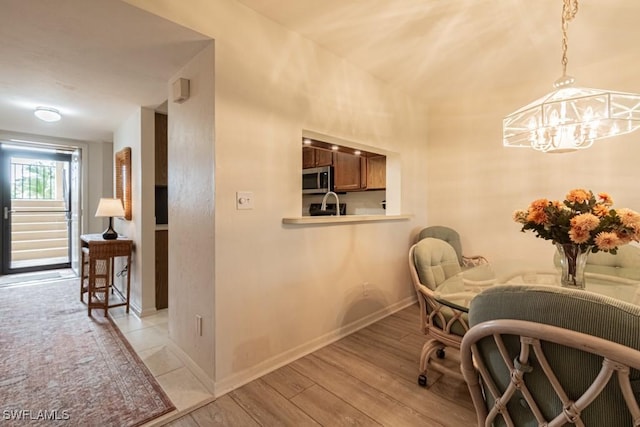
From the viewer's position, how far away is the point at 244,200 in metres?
1.98

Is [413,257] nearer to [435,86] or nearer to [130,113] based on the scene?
[435,86]

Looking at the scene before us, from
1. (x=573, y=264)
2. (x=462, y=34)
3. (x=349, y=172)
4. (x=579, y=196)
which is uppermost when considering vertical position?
(x=462, y=34)

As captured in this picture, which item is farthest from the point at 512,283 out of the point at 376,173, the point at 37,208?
the point at 37,208

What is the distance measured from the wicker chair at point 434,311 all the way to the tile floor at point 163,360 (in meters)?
1.46

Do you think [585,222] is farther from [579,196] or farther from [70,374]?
[70,374]

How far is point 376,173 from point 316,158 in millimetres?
1164

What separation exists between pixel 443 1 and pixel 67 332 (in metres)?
4.11

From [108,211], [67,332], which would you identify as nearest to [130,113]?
[108,211]

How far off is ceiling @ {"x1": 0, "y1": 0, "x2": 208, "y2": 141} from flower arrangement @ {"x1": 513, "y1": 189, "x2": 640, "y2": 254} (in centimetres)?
221

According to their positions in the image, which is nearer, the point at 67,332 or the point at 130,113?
the point at 67,332

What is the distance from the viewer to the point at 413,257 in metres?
2.05

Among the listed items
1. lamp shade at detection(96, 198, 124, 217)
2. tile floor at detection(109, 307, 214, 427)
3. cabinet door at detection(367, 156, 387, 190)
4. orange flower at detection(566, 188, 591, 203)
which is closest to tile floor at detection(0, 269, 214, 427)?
tile floor at detection(109, 307, 214, 427)

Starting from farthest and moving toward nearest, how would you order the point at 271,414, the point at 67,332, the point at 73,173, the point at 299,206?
the point at 73,173 < the point at 67,332 < the point at 299,206 < the point at 271,414

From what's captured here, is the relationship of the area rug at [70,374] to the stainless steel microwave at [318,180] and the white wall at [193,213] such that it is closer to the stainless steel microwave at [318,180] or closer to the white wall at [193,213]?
the white wall at [193,213]
